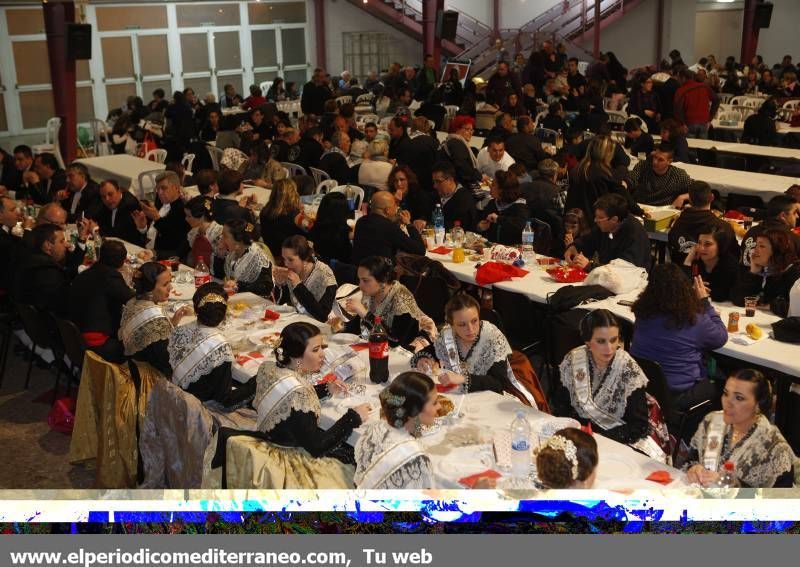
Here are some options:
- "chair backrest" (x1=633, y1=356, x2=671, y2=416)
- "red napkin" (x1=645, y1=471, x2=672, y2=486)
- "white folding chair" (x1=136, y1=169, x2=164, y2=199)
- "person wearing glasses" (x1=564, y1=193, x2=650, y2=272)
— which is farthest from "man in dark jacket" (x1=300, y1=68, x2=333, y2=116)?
"red napkin" (x1=645, y1=471, x2=672, y2=486)

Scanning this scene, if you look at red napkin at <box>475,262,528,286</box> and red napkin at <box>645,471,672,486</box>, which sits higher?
red napkin at <box>475,262,528,286</box>

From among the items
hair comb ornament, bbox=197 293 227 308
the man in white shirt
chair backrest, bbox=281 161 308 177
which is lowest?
hair comb ornament, bbox=197 293 227 308

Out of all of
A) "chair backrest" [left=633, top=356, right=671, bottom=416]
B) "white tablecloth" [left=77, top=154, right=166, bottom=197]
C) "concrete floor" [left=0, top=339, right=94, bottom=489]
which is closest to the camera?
"chair backrest" [left=633, top=356, right=671, bottom=416]

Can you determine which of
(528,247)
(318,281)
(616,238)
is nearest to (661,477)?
(318,281)

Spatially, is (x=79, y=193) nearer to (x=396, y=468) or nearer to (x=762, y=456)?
(x=396, y=468)

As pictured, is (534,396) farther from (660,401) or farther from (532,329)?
(532,329)

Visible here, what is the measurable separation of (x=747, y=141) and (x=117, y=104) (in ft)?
40.9

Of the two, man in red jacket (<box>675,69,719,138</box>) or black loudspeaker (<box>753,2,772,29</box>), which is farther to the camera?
black loudspeaker (<box>753,2,772,29</box>)

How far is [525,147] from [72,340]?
6.44 meters

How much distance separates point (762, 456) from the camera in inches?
157

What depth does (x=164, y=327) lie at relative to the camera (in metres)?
5.50

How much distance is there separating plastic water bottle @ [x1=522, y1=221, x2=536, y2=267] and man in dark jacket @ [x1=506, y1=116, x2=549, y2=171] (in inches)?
138

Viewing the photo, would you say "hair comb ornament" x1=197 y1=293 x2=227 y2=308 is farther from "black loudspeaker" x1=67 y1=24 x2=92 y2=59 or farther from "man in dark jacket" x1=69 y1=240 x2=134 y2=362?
"black loudspeaker" x1=67 y1=24 x2=92 y2=59

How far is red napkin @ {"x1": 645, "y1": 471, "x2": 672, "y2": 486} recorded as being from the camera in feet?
13.1
